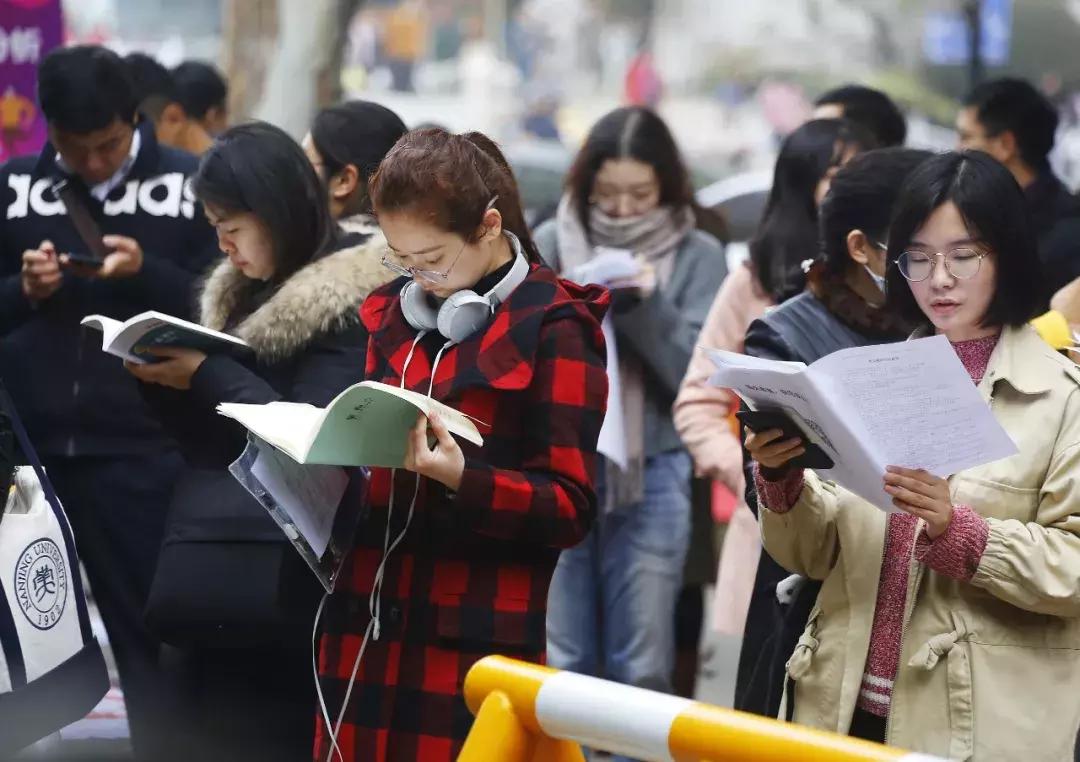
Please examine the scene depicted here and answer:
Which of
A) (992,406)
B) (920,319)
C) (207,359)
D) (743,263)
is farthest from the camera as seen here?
(743,263)

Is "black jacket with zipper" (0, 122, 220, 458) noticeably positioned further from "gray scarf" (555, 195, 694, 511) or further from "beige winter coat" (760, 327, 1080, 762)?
"beige winter coat" (760, 327, 1080, 762)

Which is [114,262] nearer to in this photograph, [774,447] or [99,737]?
[99,737]

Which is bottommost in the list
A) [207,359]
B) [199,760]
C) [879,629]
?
[199,760]

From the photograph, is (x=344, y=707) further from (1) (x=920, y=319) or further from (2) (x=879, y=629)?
(1) (x=920, y=319)

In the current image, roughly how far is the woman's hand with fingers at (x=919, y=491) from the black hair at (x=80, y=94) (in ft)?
9.35

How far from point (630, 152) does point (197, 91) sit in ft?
7.38

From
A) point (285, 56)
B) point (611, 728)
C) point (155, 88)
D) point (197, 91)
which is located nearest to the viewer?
point (611, 728)

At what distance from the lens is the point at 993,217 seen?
294 centimetres

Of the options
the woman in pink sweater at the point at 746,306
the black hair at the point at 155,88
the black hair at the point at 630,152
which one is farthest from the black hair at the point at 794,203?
the black hair at the point at 155,88

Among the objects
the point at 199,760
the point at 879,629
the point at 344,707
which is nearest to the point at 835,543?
the point at 879,629

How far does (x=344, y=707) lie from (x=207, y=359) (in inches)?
35.7

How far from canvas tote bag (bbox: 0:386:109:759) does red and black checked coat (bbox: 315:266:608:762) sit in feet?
2.76

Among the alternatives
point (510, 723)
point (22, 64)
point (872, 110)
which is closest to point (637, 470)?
point (872, 110)

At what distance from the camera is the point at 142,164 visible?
492 centimetres
